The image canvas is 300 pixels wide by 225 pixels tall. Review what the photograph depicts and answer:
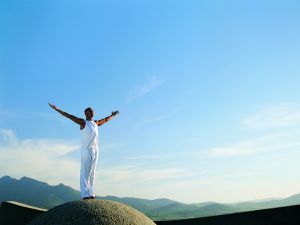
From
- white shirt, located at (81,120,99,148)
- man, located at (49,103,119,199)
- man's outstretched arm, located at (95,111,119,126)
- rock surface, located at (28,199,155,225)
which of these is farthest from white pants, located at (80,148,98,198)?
rock surface, located at (28,199,155,225)

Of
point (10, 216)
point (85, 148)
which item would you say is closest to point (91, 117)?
point (85, 148)

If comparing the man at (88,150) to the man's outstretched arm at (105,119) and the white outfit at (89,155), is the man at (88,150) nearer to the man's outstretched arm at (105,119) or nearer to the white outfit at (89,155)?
the white outfit at (89,155)

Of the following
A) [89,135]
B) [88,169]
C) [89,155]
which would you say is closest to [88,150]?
[89,155]

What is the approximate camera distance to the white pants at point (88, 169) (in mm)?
10523

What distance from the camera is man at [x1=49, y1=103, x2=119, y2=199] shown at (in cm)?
1058

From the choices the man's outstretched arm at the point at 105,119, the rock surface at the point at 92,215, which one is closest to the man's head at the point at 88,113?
the man's outstretched arm at the point at 105,119

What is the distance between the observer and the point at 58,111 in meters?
11.2

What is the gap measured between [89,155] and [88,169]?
38 centimetres

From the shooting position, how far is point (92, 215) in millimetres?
7398

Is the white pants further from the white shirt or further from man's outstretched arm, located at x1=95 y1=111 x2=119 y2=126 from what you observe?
man's outstretched arm, located at x1=95 y1=111 x2=119 y2=126

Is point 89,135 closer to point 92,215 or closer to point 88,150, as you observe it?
point 88,150

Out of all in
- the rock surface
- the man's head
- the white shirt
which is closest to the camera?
the rock surface

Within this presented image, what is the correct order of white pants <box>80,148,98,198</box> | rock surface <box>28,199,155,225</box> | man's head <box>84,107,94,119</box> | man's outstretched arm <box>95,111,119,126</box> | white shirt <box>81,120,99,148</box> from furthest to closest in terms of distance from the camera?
man's outstretched arm <box>95,111,119,126</box> < man's head <box>84,107,94,119</box> < white shirt <box>81,120,99,148</box> < white pants <box>80,148,98,198</box> < rock surface <box>28,199,155,225</box>

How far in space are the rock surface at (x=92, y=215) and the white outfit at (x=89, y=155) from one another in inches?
96.9
